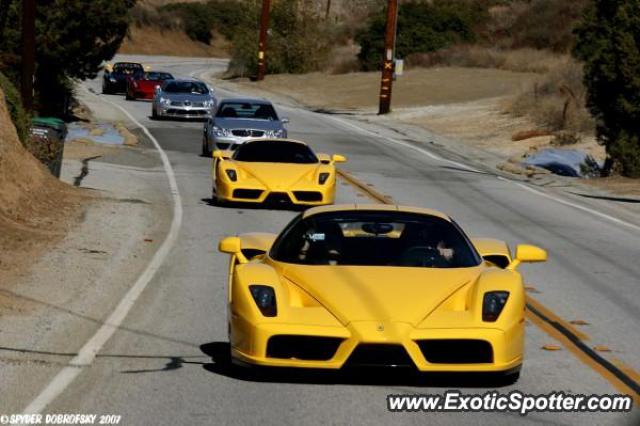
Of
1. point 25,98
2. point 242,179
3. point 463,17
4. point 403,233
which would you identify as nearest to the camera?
point 403,233

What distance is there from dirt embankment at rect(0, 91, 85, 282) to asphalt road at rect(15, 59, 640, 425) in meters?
1.76

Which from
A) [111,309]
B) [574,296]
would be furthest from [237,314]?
[574,296]

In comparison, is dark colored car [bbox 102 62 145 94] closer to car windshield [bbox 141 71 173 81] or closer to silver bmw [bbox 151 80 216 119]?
car windshield [bbox 141 71 173 81]

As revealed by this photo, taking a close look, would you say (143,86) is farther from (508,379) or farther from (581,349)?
(508,379)

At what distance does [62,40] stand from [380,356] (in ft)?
100

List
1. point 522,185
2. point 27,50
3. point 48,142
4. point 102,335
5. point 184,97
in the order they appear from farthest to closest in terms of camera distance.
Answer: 1. point 184,97
2. point 522,185
3. point 27,50
4. point 48,142
5. point 102,335

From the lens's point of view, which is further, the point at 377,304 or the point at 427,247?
the point at 427,247

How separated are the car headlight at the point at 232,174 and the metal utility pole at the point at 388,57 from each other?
1283 inches

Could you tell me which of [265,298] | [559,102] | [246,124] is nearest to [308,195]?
[246,124]

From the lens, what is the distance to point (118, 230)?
61.2 ft

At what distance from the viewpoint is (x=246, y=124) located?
31.3 meters

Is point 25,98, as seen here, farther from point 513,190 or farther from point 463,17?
point 463,17

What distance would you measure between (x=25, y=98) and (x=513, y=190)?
1034 cm

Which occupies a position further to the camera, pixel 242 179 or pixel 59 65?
pixel 59 65
